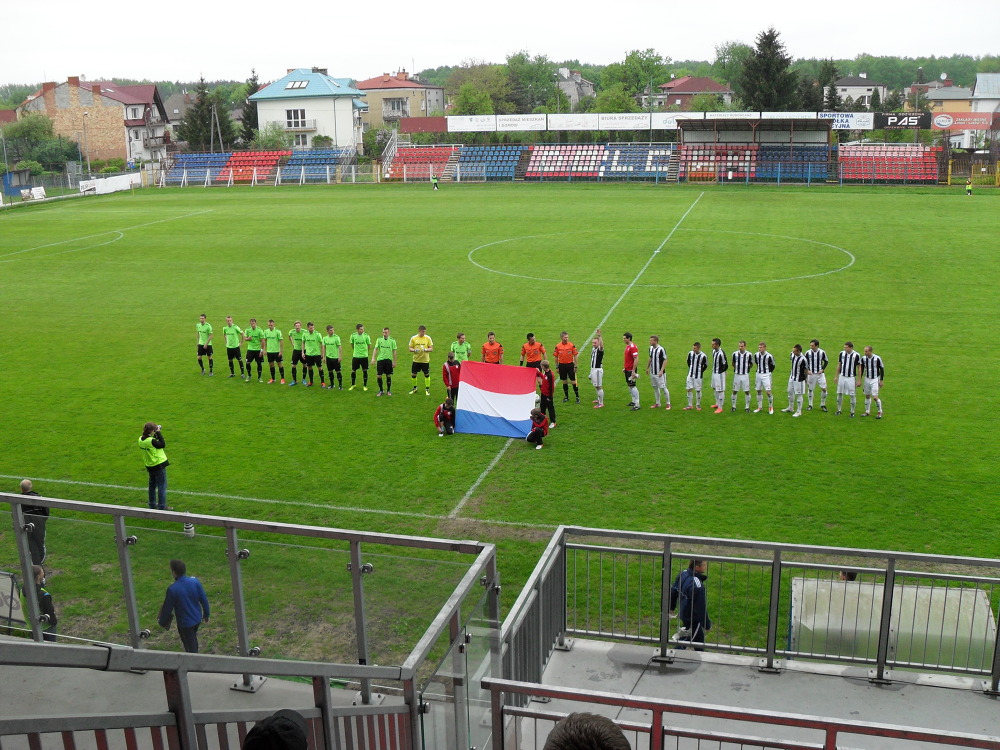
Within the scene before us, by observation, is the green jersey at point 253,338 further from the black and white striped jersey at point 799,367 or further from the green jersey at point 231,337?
the black and white striped jersey at point 799,367

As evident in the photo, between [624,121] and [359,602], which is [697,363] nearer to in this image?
[359,602]

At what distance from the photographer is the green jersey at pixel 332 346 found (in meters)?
22.5

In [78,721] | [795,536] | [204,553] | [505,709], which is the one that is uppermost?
[78,721]

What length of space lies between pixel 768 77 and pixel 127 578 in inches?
3725

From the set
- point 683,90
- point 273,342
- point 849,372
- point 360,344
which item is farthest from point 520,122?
point 683,90

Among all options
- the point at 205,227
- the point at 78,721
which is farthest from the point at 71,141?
the point at 78,721

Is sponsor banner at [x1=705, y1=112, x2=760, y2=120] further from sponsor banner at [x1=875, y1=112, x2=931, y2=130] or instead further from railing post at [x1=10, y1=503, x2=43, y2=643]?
railing post at [x1=10, y1=503, x2=43, y2=643]

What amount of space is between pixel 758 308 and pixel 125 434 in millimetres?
19395

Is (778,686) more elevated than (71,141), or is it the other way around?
(71,141)

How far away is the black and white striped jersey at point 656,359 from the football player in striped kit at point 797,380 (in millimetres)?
2744

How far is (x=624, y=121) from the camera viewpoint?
7706 centimetres

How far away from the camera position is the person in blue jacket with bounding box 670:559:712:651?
10594mm

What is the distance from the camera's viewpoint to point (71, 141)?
321 feet

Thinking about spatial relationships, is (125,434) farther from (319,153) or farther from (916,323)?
(319,153)
